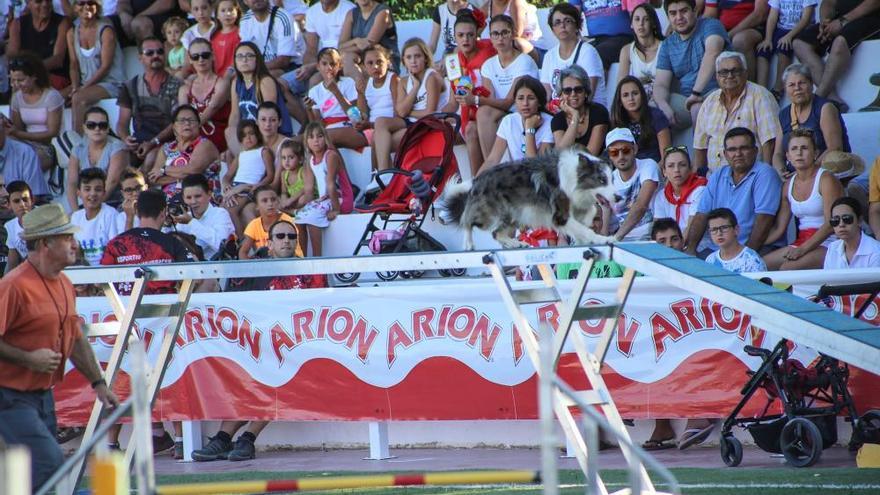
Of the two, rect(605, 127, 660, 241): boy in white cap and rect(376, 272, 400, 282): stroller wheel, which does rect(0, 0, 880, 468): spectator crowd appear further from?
rect(376, 272, 400, 282): stroller wheel

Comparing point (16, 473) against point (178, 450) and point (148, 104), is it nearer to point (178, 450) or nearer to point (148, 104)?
point (178, 450)

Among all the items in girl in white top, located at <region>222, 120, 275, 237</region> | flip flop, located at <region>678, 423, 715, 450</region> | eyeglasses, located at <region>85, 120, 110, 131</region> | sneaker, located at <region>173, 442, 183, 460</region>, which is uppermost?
eyeglasses, located at <region>85, 120, 110, 131</region>

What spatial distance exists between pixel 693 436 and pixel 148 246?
4704mm

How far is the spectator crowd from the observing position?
32.2 feet

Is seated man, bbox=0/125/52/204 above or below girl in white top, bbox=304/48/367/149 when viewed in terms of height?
below

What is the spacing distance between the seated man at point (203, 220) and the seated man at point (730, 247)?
4.70 meters

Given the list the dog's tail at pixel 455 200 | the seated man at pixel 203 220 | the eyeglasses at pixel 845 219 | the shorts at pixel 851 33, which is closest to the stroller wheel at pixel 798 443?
the eyeglasses at pixel 845 219

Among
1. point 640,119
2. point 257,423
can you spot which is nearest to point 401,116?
point 640,119

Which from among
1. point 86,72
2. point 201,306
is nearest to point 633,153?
point 201,306

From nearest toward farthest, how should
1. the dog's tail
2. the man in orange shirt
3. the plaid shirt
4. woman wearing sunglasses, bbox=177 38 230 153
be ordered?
the man in orange shirt, the dog's tail, the plaid shirt, woman wearing sunglasses, bbox=177 38 230 153

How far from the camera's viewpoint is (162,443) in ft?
33.7

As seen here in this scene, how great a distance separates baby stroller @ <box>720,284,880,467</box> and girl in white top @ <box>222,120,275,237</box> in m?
5.74

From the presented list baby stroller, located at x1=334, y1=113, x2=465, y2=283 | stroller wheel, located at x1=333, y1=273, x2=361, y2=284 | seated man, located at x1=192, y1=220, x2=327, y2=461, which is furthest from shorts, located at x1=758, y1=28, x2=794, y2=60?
seated man, located at x1=192, y1=220, x2=327, y2=461

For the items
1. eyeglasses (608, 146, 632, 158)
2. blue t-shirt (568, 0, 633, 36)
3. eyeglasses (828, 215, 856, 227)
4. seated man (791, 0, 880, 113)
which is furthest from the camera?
blue t-shirt (568, 0, 633, 36)
